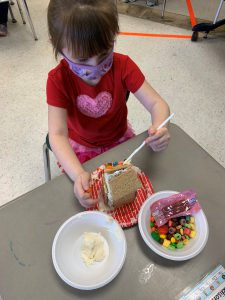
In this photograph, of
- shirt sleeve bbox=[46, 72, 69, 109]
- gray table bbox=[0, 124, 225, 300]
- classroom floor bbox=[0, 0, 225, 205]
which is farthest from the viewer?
classroom floor bbox=[0, 0, 225, 205]

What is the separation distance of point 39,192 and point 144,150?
0.30 metres

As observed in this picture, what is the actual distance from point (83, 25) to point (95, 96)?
0.26 m

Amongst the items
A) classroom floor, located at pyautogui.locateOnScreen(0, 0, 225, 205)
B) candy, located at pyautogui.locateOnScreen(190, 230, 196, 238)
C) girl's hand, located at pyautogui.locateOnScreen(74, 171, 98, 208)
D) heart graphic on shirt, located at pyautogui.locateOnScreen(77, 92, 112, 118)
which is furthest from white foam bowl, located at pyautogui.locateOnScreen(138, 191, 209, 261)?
classroom floor, located at pyautogui.locateOnScreen(0, 0, 225, 205)

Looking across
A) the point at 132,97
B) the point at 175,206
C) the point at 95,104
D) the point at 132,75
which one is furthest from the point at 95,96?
the point at 132,97

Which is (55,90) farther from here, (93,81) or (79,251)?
(79,251)

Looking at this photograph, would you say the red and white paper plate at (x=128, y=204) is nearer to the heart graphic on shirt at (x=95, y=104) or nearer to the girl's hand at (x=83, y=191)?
the girl's hand at (x=83, y=191)

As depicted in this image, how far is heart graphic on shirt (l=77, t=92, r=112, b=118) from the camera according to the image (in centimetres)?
83

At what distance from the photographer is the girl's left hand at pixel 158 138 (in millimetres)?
677

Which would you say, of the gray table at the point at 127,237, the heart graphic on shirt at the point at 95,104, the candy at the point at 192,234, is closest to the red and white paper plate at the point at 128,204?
the gray table at the point at 127,237

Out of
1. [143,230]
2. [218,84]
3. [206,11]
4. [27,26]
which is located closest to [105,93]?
[143,230]

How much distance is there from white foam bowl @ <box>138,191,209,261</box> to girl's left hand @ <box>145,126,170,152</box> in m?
0.13

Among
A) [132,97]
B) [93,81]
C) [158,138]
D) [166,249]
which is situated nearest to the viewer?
[166,249]

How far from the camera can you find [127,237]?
0.60 m

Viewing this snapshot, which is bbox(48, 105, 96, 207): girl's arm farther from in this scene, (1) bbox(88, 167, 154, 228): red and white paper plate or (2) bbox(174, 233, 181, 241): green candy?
(2) bbox(174, 233, 181, 241): green candy
